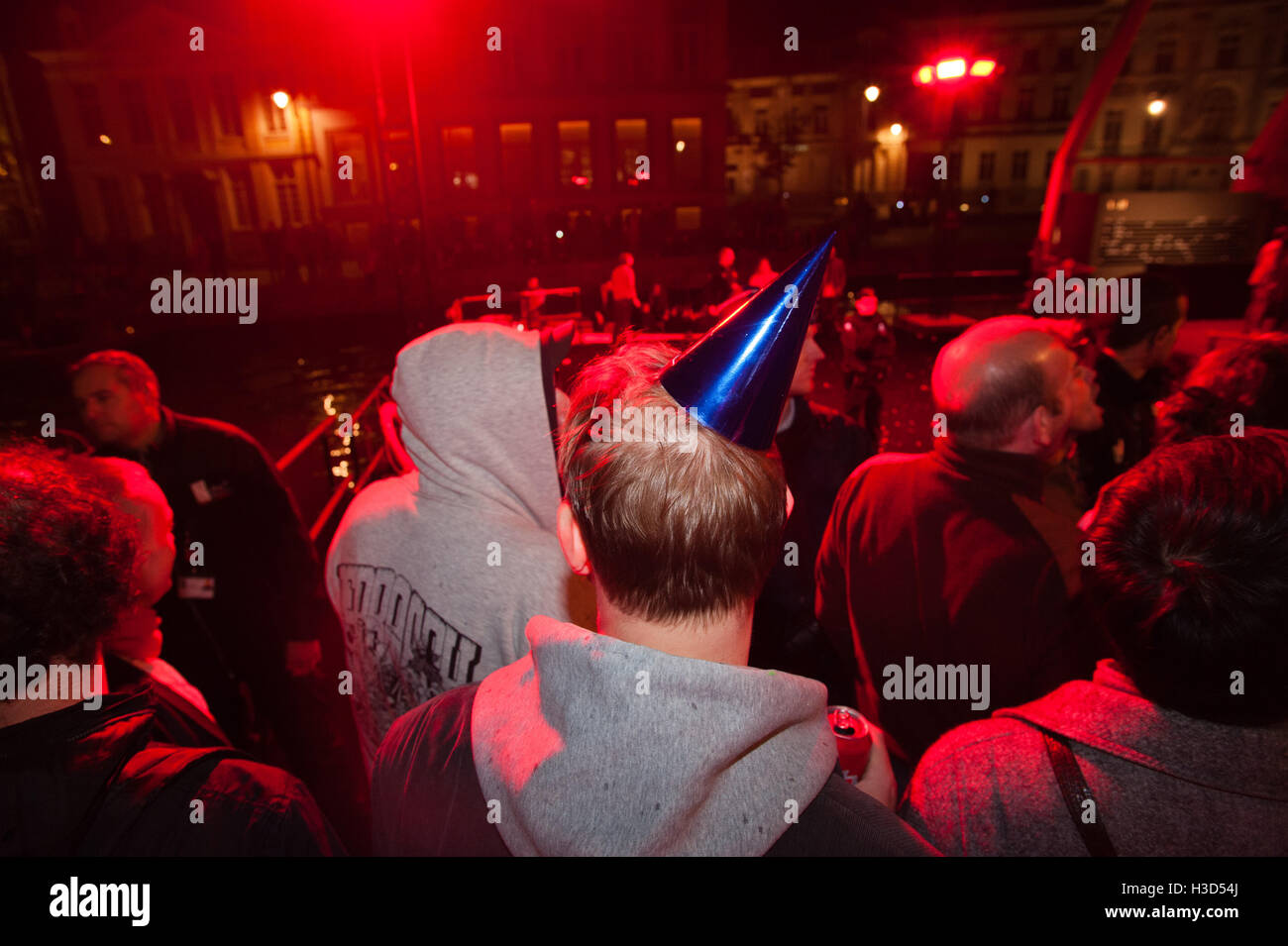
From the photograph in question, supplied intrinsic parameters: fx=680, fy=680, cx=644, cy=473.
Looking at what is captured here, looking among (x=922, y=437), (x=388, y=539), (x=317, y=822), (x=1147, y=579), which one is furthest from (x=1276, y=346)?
(x=922, y=437)

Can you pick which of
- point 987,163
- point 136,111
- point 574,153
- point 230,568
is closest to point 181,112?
point 136,111

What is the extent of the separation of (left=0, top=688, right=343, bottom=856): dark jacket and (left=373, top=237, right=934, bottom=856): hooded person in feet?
0.81

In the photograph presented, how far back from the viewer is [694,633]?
3.28 ft

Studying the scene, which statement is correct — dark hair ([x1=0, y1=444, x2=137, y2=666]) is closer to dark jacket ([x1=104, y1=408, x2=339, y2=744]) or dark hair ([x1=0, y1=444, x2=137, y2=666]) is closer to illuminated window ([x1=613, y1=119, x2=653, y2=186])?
dark jacket ([x1=104, y1=408, x2=339, y2=744])

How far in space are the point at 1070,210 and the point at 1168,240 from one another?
15.4 ft

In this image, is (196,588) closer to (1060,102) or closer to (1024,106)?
(1024,106)

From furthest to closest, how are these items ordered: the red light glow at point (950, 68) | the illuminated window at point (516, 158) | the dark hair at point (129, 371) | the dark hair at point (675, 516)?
the illuminated window at point (516, 158) → the red light glow at point (950, 68) → the dark hair at point (129, 371) → the dark hair at point (675, 516)

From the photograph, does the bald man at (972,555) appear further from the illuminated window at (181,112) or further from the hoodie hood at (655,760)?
the illuminated window at (181,112)

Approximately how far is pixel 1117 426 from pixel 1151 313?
64 centimetres

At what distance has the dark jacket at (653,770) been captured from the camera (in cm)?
86

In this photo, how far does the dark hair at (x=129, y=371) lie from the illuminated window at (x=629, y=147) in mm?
34041

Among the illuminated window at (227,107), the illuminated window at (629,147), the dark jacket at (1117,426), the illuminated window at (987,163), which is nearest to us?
the dark jacket at (1117,426)

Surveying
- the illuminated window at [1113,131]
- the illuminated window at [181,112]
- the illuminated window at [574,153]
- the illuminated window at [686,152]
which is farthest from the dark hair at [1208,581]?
the illuminated window at [1113,131]

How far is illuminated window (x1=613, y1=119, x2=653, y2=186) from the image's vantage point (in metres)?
34.3
